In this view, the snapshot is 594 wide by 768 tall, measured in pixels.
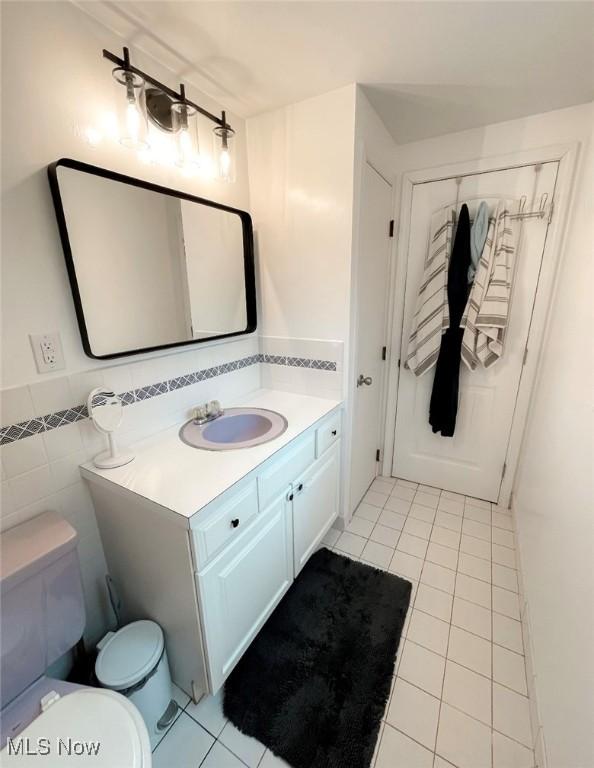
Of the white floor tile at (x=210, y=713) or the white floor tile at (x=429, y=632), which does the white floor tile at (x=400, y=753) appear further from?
the white floor tile at (x=210, y=713)

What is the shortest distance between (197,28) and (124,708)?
2.03 metres

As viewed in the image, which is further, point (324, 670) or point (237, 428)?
point (237, 428)

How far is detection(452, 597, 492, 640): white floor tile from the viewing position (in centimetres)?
142

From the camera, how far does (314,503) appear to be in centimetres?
162

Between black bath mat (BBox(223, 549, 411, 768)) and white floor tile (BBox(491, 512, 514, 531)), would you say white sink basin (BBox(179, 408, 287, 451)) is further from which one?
white floor tile (BBox(491, 512, 514, 531))

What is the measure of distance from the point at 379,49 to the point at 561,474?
1.71 meters

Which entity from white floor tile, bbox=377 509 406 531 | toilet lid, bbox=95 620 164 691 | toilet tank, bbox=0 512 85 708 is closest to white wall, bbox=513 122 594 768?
white floor tile, bbox=377 509 406 531

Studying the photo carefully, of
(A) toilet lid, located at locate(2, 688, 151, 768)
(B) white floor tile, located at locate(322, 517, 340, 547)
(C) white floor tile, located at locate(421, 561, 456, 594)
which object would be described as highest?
(A) toilet lid, located at locate(2, 688, 151, 768)

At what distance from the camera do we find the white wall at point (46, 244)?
907 mm

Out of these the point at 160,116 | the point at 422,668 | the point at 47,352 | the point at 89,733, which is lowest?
the point at 422,668

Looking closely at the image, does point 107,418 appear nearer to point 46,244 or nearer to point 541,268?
point 46,244

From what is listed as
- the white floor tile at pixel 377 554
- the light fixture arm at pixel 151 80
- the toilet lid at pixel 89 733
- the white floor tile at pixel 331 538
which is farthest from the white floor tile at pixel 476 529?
the light fixture arm at pixel 151 80

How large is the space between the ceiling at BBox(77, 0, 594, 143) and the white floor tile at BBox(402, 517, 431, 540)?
2.25 meters

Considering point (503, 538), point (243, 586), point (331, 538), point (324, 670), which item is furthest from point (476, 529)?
point (243, 586)
